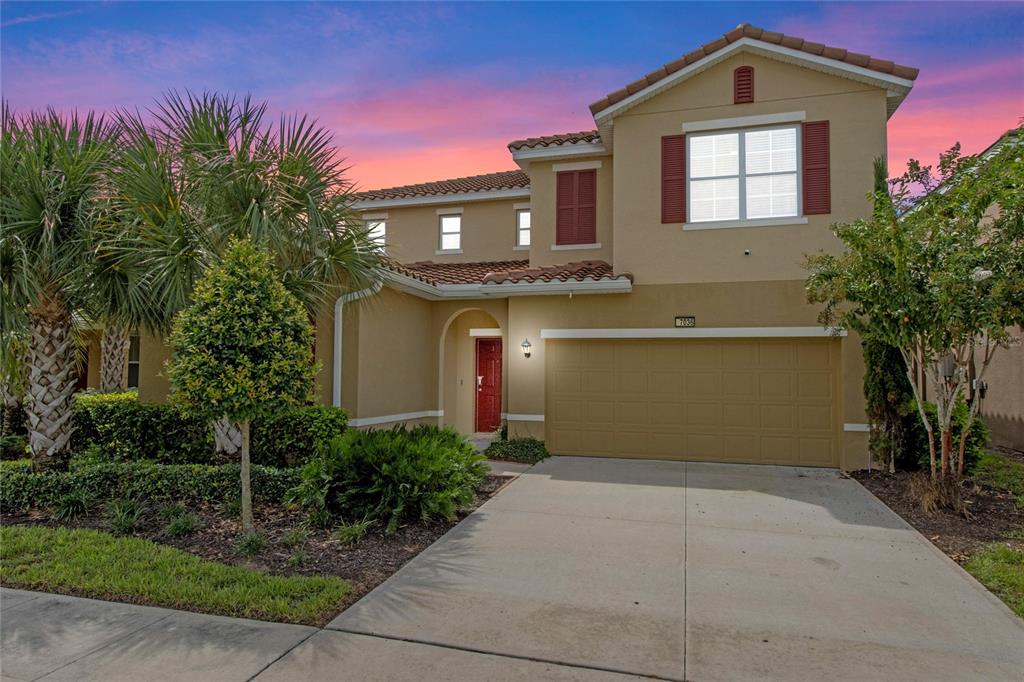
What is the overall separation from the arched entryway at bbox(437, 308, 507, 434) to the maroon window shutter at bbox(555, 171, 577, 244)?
2.51m

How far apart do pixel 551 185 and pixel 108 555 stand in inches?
410

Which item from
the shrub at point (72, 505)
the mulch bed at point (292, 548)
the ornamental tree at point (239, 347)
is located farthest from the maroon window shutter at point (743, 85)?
the shrub at point (72, 505)

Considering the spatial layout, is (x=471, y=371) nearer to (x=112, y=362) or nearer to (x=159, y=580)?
(x=112, y=362)

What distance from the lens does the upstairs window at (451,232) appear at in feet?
51.4

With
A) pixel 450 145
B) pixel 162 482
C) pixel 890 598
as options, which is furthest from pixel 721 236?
pixel 162 482

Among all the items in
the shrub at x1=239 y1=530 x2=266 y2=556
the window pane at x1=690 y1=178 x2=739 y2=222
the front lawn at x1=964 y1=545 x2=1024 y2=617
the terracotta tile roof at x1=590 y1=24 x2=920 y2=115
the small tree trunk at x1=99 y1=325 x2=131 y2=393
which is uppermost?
the terracotta tile roof at x1=590 y1=24 x2=920 y2=115

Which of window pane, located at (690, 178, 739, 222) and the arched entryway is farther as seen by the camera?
the arched entryway

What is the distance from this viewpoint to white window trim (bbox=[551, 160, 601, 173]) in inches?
494

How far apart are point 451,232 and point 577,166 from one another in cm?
456

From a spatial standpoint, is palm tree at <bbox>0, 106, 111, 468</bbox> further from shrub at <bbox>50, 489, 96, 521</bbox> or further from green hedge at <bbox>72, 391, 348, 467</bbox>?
green hedge at <bbox>72, 391, 348, 467</bbox>

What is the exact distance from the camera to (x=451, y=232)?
1581 cm

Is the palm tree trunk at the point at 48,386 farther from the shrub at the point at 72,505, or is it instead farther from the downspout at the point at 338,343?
the downspout at the point at 338,343

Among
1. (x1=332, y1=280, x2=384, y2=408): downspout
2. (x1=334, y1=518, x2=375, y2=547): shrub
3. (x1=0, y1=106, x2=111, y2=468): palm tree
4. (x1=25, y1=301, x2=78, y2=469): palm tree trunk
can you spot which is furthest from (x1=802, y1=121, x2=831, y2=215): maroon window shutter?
(x1=25, y1=301, x2=78, y2=469): palm tree trunk

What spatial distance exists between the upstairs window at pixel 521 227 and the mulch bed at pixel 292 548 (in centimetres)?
911
